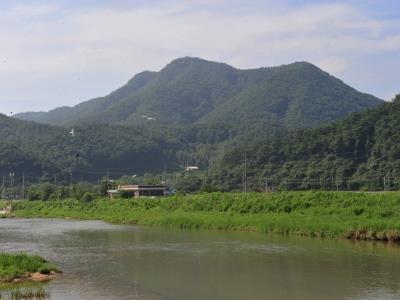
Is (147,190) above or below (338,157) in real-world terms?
below

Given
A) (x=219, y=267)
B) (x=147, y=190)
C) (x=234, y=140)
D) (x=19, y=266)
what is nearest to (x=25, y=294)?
(x=19, y=266)

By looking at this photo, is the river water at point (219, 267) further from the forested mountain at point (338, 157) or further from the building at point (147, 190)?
the building at point (147, 190)

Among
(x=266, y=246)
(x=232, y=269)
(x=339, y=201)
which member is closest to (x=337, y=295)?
(x=232, y=269)

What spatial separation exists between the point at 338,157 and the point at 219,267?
5035 cm

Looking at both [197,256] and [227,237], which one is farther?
[227,237]

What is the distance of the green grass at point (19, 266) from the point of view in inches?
693

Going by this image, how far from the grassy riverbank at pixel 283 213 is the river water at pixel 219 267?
5.29ft

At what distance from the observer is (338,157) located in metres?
68.4

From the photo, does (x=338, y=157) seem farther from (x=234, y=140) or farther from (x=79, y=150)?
(x=79, y=150)

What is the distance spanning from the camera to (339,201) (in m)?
34.4

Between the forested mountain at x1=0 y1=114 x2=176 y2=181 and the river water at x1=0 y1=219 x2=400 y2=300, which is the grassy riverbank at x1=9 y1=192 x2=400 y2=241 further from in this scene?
the forested mountain at x1=0 y1=114 x2=176 y2=181

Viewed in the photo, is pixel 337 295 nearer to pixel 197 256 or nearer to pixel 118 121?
pixel 197 256

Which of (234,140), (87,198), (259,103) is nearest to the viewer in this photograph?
(87,198)

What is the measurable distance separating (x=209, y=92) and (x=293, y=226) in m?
169
